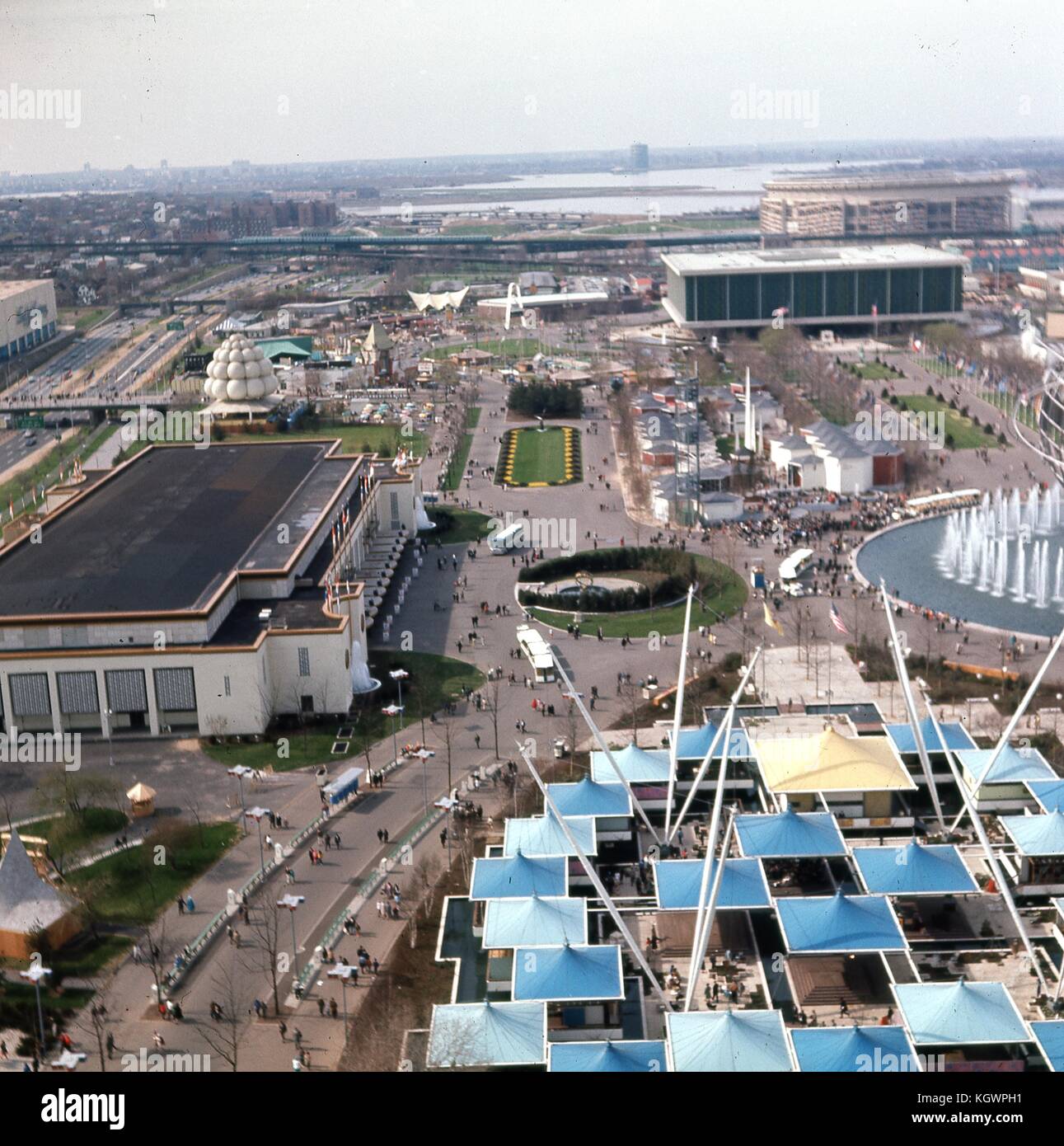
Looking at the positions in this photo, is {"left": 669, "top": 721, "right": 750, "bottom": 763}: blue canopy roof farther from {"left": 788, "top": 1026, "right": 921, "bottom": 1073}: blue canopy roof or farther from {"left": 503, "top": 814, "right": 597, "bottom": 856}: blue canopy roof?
{"left": 788, "top": 1026, "right": 921, "bottom": 1073}: blue canopy roof

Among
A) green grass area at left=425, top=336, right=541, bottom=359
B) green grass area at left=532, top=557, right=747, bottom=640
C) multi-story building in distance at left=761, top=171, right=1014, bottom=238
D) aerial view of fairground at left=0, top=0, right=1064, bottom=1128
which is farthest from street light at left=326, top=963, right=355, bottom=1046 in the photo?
multi-story building in distance at left=761, top=171, right=1014, bottom=238

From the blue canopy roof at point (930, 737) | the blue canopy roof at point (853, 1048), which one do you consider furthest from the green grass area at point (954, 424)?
the blue canopy roof at point (853, 1048)

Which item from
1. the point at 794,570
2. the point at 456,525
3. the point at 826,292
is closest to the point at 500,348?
the point at 826,292

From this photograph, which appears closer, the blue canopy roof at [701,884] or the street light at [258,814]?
the blue canopy roof at [701,884]

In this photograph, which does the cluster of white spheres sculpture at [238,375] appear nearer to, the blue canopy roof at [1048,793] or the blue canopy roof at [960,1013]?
the blue canopy roof at [1048,793]

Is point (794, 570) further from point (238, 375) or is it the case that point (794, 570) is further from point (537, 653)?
point (238, 375)
